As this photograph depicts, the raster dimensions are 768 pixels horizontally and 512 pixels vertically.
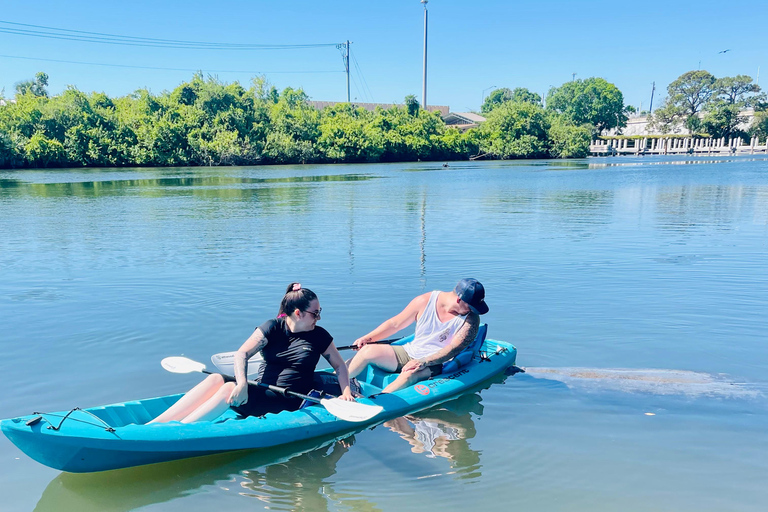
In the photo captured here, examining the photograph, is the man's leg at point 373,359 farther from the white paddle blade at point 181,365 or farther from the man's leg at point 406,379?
the white paddle blade at point 181,365

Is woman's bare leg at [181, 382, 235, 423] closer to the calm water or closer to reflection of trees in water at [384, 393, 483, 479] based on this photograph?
the calm water

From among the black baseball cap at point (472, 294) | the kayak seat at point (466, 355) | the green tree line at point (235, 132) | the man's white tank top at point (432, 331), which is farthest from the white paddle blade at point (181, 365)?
the green tree line at point (235, 132)

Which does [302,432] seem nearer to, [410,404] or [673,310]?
[410,404]

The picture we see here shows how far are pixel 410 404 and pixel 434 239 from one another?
29.6ft

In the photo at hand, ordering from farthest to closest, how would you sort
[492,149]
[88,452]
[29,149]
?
[492,149] → [29,149] → [88,452]

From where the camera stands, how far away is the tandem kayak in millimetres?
4000

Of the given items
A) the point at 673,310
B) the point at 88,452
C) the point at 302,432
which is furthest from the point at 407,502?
the point at 673,310

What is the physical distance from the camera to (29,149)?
52.5 meters

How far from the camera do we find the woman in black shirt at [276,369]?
4609mm

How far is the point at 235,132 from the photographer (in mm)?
60781

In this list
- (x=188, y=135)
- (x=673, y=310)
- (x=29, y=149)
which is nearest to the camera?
(x=673, y=310)

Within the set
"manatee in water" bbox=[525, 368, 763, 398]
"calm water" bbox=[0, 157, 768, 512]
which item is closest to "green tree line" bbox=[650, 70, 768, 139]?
"calm water" bbox=[0, 157, 768, 512]

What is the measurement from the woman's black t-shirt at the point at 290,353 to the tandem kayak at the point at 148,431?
0.26 meters

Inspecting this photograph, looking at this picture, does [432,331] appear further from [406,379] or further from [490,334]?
[490,334]
